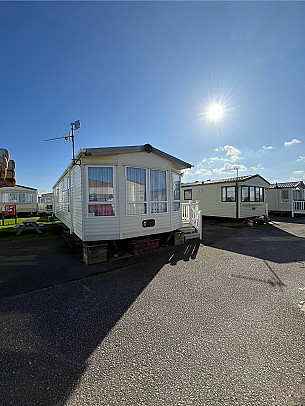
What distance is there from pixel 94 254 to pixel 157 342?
3645 millimetres

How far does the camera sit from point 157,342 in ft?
7.84

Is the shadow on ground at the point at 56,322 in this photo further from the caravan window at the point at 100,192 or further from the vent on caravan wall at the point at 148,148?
the vent on caravan wall at the point at 148,148

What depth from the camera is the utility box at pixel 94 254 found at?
5.48m

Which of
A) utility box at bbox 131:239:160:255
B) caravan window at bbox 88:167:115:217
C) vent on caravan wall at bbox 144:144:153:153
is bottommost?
utility box at bbox 131:239:160:255

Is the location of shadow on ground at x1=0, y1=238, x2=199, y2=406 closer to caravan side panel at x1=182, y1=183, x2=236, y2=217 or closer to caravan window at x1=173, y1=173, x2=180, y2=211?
caravan window at x1=173, y1=173, x2=180, y2=211

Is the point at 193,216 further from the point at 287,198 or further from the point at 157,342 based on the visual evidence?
the point at 287,198

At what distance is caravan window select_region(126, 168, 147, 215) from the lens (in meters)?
6.32

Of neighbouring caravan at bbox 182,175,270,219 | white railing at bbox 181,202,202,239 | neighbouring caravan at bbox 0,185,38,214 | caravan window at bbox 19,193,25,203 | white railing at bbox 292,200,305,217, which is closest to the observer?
white railing at bbox 181,202,202,239

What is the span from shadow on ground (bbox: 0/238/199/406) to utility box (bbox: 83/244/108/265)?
0.24 m

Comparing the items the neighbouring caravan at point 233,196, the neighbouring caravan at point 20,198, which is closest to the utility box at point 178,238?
the neighbouring caravan at point 233,196

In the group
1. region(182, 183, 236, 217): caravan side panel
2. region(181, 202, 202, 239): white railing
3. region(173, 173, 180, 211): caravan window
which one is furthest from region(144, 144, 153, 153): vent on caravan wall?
region(182, 183, 236, 217): caravan side panel

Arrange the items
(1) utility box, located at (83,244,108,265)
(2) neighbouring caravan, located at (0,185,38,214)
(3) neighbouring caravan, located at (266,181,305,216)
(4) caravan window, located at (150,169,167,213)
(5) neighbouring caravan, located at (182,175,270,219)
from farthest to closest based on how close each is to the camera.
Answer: (2) neighbouring caravan, located at (0,185,38,214) < (3) neighbouring caravan, located at (266,181,305,216) < (5) neighbouring caravan, located at (182,175,270,219) < (4) caravan window, located at (150,169,167,213) < (1) utility box, located at (83,244,108,265)

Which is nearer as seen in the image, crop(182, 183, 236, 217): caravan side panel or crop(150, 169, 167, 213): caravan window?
crop(150, 169, 167, 213): caravan window

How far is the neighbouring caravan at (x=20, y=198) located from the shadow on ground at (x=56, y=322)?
17.7 metres
